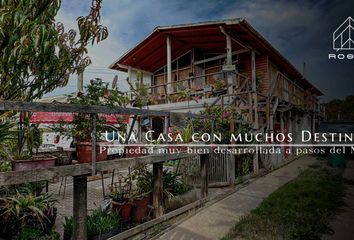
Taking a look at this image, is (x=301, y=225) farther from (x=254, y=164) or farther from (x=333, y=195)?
(x=254, y=164)

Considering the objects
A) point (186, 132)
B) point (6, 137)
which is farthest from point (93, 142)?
point (186, 132)

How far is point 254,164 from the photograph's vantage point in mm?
9023

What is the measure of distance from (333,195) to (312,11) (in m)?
4.97

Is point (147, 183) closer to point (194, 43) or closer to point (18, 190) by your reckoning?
point (18, 190)

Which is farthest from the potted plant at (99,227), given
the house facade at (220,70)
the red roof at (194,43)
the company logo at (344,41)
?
the red roof at (194,43)

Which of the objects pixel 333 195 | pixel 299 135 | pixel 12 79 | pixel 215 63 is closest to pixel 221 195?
pixel 333 195

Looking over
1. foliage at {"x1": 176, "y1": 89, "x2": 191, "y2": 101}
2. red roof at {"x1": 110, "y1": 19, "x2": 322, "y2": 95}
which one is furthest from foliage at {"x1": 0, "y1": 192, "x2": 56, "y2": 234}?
red roof at {"x1": 110, "y1": 19, "x2": 322, "y2": 95}

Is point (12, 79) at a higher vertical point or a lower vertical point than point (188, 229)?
higher

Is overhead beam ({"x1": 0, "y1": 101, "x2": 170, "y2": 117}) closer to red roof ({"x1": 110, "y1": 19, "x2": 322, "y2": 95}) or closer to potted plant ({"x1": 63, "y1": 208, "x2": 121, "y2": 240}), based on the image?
potted plant ({"x1": 63, "y1": 208, "x2": 121, "y2": 240})

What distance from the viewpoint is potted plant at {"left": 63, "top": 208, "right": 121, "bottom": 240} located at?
11.7ft

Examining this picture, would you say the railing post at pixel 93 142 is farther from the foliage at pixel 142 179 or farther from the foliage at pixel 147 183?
the foliage at pixel 142 179

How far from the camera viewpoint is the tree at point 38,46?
3113 millimetres

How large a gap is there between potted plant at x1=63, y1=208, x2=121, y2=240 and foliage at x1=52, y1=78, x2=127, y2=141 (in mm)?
1219

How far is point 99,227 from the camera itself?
360cm
